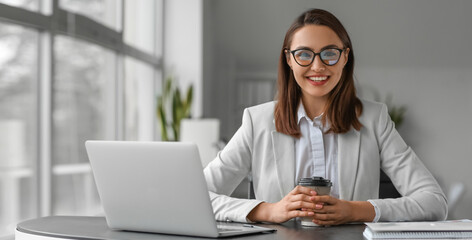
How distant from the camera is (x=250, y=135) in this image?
7.25 ft

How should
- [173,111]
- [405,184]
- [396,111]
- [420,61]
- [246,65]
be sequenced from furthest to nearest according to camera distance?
[246,65], [396,111], [420,61], [173,111], [405,184]

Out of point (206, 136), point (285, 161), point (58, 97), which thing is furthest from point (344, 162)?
point (206, 136)

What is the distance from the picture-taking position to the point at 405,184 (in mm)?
2078

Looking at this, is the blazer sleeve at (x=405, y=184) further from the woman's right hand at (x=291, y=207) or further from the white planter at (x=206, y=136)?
the white planter at (x=206, y=136)

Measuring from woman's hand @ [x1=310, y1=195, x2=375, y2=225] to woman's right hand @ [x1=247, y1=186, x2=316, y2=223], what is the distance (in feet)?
0.06

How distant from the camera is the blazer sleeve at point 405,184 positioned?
193 centimetres

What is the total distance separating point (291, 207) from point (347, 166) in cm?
44

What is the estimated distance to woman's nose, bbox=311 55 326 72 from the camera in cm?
196

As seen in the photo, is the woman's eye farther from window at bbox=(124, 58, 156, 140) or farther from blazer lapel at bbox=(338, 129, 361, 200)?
window at bbox=(124, 58, 156, 140)

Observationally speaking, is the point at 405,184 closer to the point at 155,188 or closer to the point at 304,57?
the point at 304,57

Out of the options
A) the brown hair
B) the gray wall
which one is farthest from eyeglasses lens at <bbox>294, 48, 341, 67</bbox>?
the gray wall

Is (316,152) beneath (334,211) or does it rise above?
above

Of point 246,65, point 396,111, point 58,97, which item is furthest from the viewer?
point 246,65

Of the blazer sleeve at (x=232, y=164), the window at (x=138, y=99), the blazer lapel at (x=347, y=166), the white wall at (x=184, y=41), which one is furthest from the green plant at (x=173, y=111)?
the blazer lapel at (x=347, y=166)
